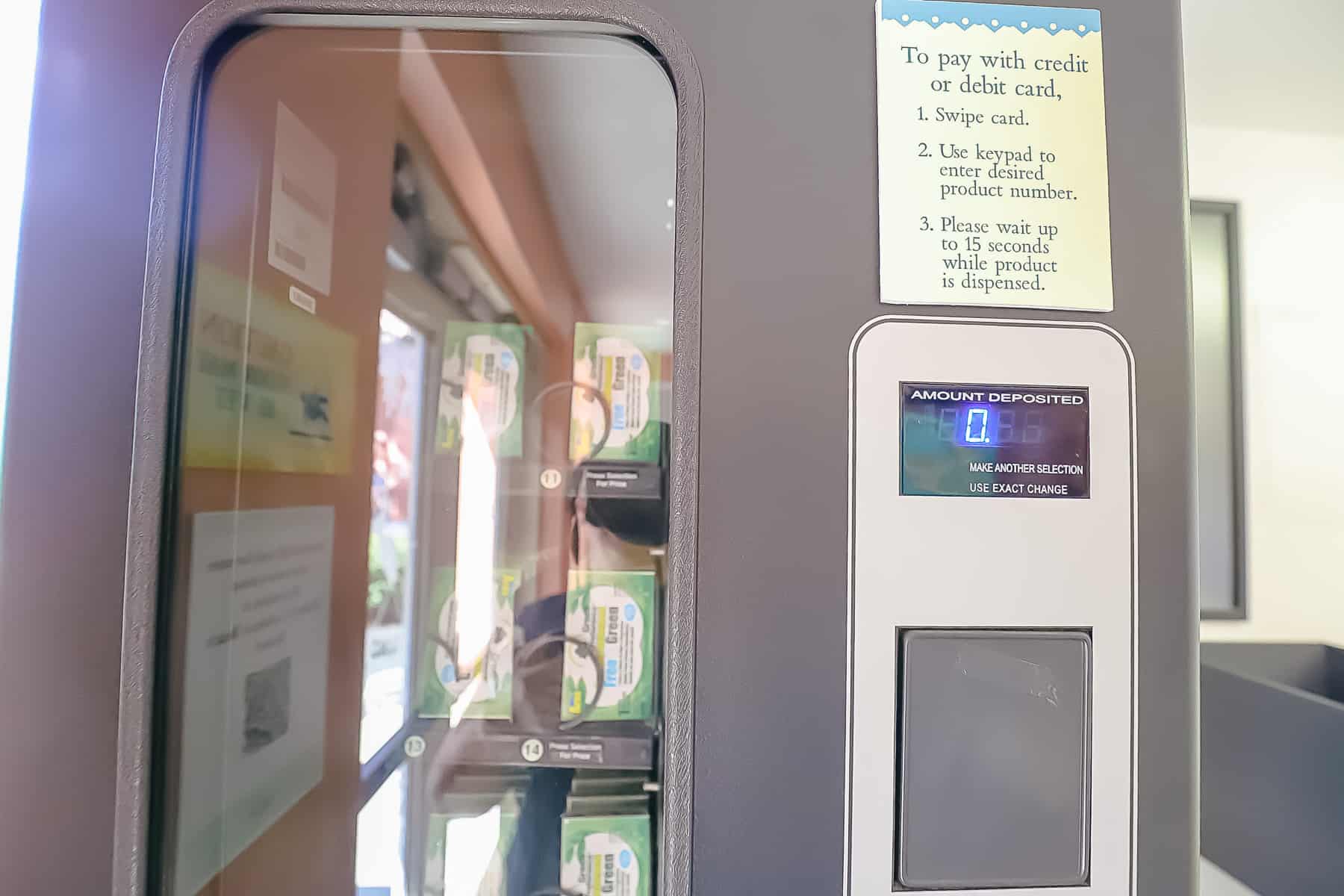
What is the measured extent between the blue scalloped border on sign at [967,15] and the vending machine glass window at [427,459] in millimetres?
200

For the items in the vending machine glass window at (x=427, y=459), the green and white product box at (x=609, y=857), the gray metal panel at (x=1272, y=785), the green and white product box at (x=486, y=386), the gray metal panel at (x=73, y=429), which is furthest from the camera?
the gray metal panel at (x=1272, y=785)

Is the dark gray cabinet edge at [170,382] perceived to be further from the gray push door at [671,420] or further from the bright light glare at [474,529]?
the bright light glare at [474,529]

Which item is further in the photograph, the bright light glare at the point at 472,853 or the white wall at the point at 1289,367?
the white wall at the point at 1289,367

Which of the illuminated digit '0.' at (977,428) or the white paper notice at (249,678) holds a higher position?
the illuminated digit '0.' at (977,428)

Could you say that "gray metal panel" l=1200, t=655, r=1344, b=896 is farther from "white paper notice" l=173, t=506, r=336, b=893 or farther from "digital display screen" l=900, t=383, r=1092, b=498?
"white paper notice" l=173, t=506, r=336, b=893

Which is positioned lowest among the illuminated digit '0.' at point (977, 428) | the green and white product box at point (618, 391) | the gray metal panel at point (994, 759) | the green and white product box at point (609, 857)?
the green and white product box at point (609, 857)

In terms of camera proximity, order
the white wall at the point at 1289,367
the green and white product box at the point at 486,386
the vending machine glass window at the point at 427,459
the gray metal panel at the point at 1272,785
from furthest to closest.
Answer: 1. the white wall at the point at 1289,367
2. the gray metal panel at the point at 1272,785
3. the green and white product box at the point at 486,386
4. the vending machine glass window at the point at 427,459

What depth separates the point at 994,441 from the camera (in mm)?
552

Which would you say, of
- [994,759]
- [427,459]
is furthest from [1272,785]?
[427,459]

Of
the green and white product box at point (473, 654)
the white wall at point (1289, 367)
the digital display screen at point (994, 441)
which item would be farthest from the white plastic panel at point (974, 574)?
the white wall at point (1289, 367)

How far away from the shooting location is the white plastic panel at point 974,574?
1.76 feet

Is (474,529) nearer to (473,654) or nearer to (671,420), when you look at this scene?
(473,654)

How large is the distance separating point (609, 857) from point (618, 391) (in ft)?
1.54

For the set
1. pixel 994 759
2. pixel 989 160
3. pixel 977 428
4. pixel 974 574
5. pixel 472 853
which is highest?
pixel 989 160
